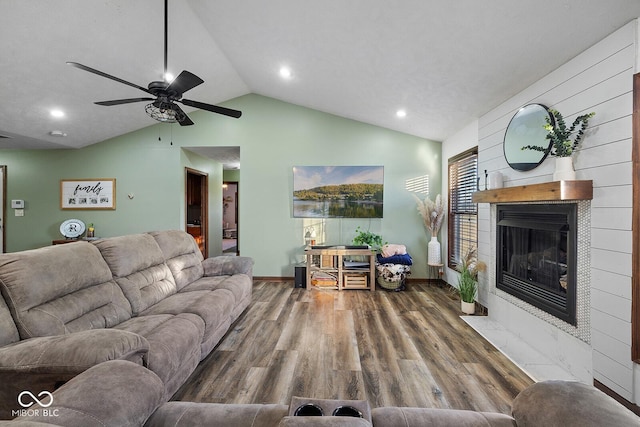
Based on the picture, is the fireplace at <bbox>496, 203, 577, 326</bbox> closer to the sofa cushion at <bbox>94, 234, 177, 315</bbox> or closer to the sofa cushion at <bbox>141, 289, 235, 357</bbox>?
the sofa cushion at <bbox>141, 289, 235, 357</bbox>

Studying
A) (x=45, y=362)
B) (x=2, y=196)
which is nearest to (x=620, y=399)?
(x=45, y=362)

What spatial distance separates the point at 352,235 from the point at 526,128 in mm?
2884

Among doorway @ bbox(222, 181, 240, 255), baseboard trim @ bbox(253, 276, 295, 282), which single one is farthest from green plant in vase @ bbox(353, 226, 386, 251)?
doorway @ bbox(222, 181, 240, 255)

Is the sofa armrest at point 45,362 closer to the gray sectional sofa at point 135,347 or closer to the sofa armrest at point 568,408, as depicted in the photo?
the gray sectional sofa at point 135,347

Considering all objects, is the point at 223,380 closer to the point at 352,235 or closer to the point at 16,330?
the point at 16,330

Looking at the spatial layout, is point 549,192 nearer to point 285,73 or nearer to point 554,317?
point 554,317

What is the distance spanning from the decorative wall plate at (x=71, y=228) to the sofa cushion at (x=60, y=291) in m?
3.68

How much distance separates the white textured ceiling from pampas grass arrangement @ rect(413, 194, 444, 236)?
1112 millimetres

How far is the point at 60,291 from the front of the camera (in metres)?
1.77

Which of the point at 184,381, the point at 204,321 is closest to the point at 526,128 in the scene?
the point at 204,321

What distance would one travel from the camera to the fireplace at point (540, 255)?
84.1 inches

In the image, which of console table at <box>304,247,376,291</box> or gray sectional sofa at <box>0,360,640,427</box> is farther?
console table at <box>304,247,376,291</box>

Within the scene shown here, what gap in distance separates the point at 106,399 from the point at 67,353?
26.8 inches

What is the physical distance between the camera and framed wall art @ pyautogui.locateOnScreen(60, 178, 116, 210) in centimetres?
502
